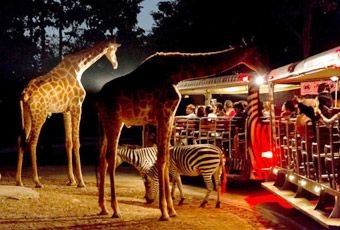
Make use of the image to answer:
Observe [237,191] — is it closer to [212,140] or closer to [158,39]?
[212,140]

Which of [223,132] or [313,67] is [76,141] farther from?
[313,67]

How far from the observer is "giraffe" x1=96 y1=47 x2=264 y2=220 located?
9438 mm

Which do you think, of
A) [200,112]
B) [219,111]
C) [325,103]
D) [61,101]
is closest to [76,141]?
[61,101]

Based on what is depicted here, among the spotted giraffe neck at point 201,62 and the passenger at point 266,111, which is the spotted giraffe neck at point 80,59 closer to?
the passenger at point 266,111

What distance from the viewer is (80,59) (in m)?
13.9

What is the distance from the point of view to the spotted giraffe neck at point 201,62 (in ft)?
30.9

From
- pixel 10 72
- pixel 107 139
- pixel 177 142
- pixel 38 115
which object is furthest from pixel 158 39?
pixel 107 139

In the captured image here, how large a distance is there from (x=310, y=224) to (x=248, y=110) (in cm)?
360

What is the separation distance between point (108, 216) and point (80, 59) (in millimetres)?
5328

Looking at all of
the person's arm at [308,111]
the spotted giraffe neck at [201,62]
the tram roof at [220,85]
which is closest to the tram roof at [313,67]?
the person's arm at [308,111]

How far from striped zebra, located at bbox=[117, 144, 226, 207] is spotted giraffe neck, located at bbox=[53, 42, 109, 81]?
10.4ft

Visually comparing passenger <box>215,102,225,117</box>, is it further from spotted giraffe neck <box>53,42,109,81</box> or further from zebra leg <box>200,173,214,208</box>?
zebra leg <box>200,173,214,208</box>

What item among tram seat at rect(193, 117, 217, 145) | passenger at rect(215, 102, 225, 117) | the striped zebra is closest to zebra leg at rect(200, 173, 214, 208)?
the striped zebra

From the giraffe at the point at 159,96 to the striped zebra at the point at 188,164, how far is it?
4.82ft
